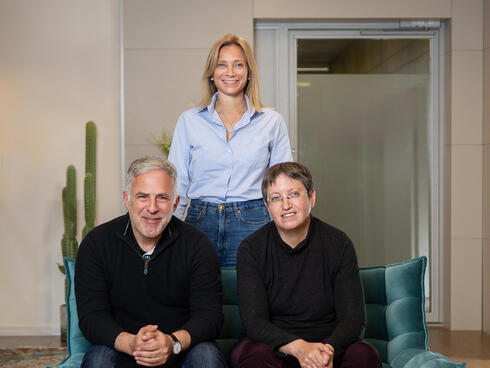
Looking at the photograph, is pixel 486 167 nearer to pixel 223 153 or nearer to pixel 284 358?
pixel 223 153

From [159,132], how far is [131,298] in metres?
2.46

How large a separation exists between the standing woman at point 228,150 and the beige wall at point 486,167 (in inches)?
95.7

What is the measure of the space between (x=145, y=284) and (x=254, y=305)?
402mm

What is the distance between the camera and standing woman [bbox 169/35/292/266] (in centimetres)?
256

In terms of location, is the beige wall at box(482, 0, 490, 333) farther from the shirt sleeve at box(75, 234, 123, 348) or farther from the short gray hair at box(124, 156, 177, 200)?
the shirt sleeve at box(75, 234, 123, 348)

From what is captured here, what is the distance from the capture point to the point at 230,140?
8.55 ft

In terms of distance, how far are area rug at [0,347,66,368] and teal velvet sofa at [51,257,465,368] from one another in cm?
167

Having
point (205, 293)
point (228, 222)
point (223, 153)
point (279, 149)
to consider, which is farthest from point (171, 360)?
point (279, 149)

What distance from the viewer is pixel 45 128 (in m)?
4.55

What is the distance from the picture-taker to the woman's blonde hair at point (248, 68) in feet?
8.55

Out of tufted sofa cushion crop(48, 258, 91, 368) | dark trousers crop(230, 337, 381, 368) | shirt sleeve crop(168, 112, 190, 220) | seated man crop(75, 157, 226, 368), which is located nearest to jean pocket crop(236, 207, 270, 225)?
shirt sleeve crop(168, 112, 190, 220)

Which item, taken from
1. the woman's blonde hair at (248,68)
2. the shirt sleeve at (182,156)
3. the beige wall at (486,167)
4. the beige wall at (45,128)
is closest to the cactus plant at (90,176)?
the beige wall at (45,128)

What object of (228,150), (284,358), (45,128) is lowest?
(284,358)

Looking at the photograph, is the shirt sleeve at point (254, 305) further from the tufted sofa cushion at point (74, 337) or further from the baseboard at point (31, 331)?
the baseboard at point (31, 331)
